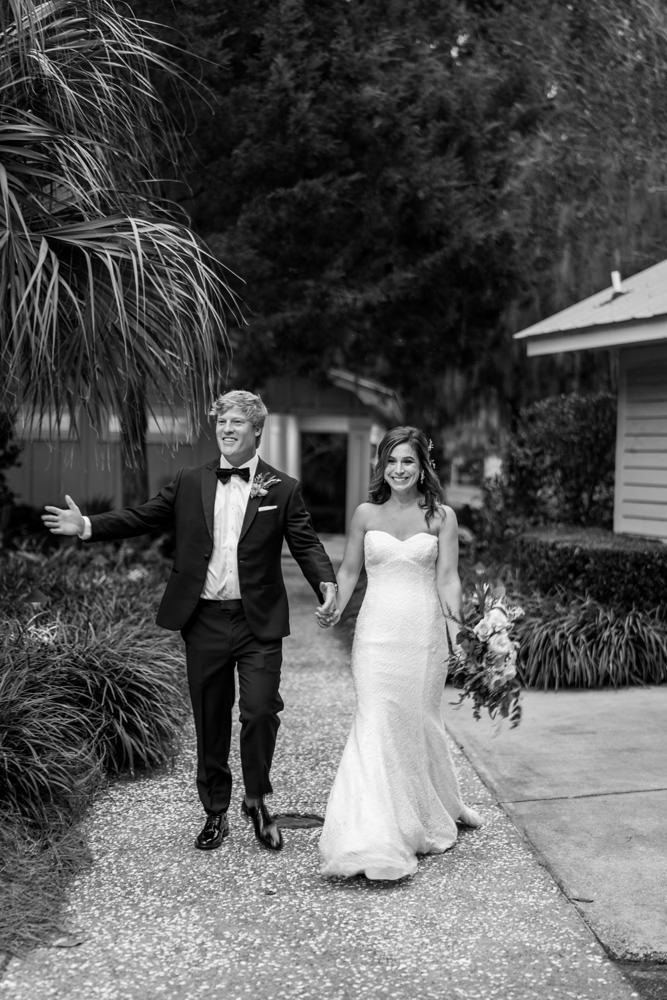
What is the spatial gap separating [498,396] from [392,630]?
34.3ft

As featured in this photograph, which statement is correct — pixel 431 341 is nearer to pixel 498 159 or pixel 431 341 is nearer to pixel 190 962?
pixel 498 159

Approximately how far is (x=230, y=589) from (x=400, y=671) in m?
0.81

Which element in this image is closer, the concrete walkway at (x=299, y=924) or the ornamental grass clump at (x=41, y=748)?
the concrete walkway at (x=299, y=924)

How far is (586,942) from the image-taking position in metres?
3.63

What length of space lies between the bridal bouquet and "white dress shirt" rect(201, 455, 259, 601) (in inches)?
39.4

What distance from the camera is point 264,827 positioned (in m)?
4.56

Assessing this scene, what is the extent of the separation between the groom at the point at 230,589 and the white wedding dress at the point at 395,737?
0.85ft

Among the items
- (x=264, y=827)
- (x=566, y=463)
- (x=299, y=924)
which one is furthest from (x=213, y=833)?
(x=566, y=463)

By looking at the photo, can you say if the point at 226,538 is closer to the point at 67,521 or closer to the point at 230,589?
the point at 230,589

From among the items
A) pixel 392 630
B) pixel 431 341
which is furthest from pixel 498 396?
pixel 392 630

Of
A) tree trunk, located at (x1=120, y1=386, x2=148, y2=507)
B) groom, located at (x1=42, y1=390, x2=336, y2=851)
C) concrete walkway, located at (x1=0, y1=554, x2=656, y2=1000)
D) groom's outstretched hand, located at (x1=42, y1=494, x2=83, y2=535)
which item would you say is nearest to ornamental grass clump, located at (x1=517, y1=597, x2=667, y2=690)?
concrete walkway, located at (x1=0, y1=554, x2=656, y2=1000)

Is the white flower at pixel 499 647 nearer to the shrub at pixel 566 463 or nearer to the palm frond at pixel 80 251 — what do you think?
the palm frond at pixel 80 251

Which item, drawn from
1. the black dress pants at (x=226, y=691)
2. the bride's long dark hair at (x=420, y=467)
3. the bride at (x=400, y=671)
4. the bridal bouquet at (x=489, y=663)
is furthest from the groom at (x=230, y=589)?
the bridal bouquet at (x=489, y=663)

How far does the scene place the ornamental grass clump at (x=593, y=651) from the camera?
7.61 meters
